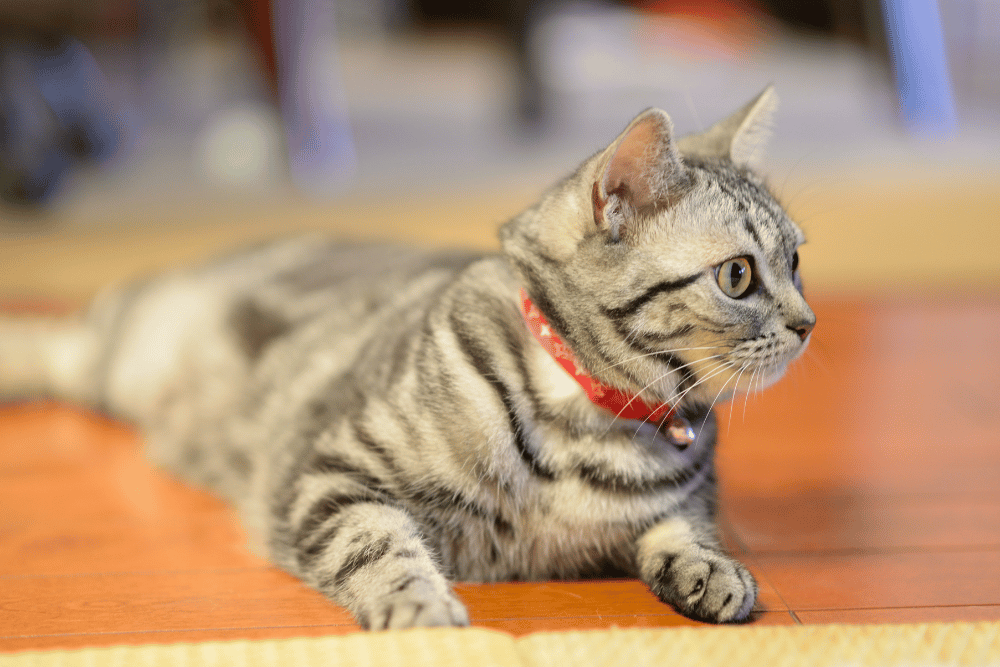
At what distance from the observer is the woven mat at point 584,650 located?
81 centimetres

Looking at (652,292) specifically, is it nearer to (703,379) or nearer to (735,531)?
(703,379)

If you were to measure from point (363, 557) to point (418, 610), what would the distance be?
4.5 inches

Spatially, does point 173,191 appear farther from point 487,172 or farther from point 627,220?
point 627,220

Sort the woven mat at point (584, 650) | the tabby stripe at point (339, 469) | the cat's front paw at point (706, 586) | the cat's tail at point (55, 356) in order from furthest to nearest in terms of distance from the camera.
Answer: the cat's tail at point (55, 356), the tabby stripe at point (339, 469), the cat's front paw at point (706, 586), the woven mat at point (584, 650)

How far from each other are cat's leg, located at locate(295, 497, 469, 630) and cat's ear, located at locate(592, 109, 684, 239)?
1.42 feet

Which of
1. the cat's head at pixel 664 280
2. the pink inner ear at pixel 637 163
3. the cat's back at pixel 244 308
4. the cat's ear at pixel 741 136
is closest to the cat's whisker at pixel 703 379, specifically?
the cat's head at pixel 664 280

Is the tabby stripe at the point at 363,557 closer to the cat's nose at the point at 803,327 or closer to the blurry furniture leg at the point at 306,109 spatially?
the cat's nose at the point at 803,327

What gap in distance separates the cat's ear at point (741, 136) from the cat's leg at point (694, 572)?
0.50 m

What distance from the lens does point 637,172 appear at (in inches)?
37.0

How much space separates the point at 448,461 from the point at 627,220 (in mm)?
358

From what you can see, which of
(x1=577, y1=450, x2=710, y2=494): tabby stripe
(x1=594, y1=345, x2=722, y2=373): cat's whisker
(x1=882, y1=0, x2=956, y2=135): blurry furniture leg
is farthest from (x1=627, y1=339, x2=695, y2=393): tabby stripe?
(x1=882, y1=0, x2=956, y2=135): blurry furniture leg

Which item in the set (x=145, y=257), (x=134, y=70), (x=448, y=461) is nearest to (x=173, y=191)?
(x=145, y=257)

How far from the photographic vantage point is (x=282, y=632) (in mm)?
932

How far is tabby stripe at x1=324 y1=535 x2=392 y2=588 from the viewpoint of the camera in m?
0.93
